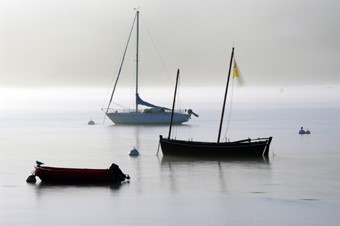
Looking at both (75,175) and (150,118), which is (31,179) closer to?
(75,175)

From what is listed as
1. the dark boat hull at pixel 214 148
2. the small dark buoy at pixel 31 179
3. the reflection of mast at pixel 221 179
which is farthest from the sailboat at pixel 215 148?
the small dark buoy at pixel 31 179

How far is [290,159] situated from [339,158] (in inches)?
202

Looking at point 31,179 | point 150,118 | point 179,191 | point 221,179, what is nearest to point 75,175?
point 31,179

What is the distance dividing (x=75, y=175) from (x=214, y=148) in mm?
18879

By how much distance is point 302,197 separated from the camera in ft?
163

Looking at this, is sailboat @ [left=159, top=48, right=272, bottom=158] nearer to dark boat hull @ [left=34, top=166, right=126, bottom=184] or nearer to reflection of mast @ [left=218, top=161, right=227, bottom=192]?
reflection of mast @ [left=218, top=161, right=227, bottom=192]

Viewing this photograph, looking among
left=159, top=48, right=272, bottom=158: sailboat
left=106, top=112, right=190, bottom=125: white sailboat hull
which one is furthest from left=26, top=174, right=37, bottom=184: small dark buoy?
left=106, top=112, right=190, bottom=125: white sailboat hull

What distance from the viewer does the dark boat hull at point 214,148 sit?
70.5m

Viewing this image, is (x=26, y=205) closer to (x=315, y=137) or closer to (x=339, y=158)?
(x=339, y=158)

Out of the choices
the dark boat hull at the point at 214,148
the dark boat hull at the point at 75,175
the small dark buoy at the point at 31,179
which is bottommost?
the small dark buoy at the point at 31,179

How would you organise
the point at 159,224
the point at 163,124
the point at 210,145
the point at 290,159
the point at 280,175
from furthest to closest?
the point at 163,124, the point at 290,159, the point at 210,145, the point at 280,175, the point at 159,224

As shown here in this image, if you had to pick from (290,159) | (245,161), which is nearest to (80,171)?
(245,161)

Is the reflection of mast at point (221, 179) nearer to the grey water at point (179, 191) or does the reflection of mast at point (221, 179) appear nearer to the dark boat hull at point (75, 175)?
the grey water at point (179, 191)

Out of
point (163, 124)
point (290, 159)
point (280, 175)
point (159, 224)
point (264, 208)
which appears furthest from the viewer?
point (163, 124)
